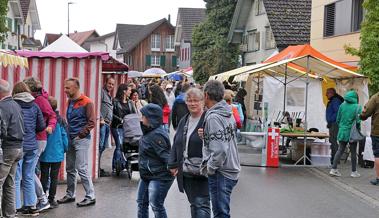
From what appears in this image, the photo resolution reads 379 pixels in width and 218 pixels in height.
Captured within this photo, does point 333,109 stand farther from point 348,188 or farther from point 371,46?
point 348,188

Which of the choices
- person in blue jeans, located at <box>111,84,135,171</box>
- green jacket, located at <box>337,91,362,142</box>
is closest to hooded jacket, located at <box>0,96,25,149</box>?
person in blue jeans, located at <box>111,84,135,171</box>

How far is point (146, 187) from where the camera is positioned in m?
6.74

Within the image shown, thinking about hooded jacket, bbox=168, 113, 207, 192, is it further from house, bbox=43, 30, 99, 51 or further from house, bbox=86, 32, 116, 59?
house, bbox=43, 30, 99, 51

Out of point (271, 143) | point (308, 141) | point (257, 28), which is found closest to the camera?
point (271, 143)

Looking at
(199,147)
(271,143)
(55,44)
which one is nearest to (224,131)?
(199,147)

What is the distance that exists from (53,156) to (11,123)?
1.38 metres

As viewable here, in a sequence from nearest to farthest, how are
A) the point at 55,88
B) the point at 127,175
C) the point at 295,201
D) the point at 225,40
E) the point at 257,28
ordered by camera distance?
the point at 295,201
the point at 55,88
the point at 127,175
the point at 257,28
the point at 225,40

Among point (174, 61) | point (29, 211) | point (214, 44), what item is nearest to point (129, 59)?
point (174, 61)

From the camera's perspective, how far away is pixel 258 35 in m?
35.7

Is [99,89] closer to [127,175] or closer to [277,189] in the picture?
[127,175]

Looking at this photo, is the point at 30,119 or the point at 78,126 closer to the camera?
the point at 30,119

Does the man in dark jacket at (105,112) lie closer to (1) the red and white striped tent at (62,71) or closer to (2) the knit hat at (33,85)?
(1) the red and white striped tent at (62,71)

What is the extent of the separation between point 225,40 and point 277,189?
2911 cm

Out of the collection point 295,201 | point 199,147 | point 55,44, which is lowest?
point 295,201
